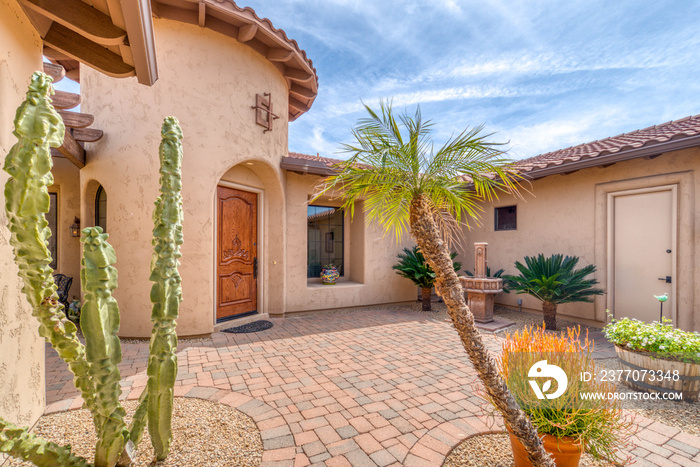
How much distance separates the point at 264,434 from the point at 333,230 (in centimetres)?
654

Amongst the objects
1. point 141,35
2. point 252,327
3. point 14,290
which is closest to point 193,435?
point 14,290

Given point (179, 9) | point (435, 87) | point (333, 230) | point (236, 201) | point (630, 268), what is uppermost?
point (179, 9)

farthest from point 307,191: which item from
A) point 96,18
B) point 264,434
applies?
point 264,434

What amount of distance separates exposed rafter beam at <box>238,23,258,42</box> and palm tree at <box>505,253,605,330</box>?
22.7 ft

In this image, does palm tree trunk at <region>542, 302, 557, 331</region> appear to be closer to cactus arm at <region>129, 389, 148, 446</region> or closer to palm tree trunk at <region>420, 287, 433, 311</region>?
palm tree trunk at <region>420, 287, 433, 311</region>

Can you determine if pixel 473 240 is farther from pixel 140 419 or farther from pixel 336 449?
pixel 140 419

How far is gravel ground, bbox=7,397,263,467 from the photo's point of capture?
236 centimetres

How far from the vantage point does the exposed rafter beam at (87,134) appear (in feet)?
16.6

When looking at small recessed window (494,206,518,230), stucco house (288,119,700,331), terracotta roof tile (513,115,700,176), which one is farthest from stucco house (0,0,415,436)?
terracotta roof tile (513,115,700,176)

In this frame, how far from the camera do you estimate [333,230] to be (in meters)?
8.98

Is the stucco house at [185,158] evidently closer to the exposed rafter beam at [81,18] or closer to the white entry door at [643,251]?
the exposed rafter beam at [81,18]

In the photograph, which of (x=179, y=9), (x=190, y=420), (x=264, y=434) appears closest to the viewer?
(x=264, y=434)

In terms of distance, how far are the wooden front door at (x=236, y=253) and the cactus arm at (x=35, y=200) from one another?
4.22 meters

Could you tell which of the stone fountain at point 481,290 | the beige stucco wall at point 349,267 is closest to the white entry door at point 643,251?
the stone fountain at point 481,290
